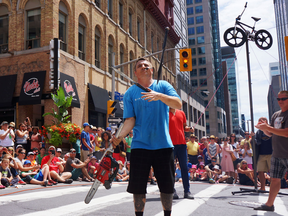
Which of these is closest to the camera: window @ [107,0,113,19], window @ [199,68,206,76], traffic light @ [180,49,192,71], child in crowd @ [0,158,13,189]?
child in crowd @ [0,158,13,189]

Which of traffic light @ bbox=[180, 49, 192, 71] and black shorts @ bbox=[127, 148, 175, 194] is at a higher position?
traffic light @ bbox=[180, 49, 192, 71]


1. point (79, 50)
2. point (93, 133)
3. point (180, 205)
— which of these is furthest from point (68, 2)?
point (180, 205)

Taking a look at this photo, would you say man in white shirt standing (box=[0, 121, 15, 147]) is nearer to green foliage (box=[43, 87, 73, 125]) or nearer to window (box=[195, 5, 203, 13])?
green foliage (box=[43, 87, 73, 125])

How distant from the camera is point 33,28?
17.4m

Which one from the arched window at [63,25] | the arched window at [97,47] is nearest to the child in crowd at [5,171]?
the arched window at [63,25]

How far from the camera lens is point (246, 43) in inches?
348

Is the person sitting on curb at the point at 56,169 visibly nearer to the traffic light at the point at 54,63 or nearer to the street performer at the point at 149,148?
the traffic light at the point at 54,63

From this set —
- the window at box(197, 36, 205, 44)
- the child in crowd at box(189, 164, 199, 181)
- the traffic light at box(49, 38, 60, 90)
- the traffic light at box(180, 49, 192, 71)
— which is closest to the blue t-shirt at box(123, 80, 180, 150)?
the child in crowd at box(189, 164, 199, 181)

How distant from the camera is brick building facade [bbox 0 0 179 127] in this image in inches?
659

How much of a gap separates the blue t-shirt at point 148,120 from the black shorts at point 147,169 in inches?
3.0

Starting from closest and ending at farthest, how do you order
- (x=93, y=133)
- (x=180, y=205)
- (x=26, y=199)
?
(x=180, y=205)
(x=26, y=199)
(x=93, y=133)

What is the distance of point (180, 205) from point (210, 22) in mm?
88091

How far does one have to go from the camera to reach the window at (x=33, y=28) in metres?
17.2

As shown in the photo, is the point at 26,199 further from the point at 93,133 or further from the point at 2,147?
the point at 93,133
